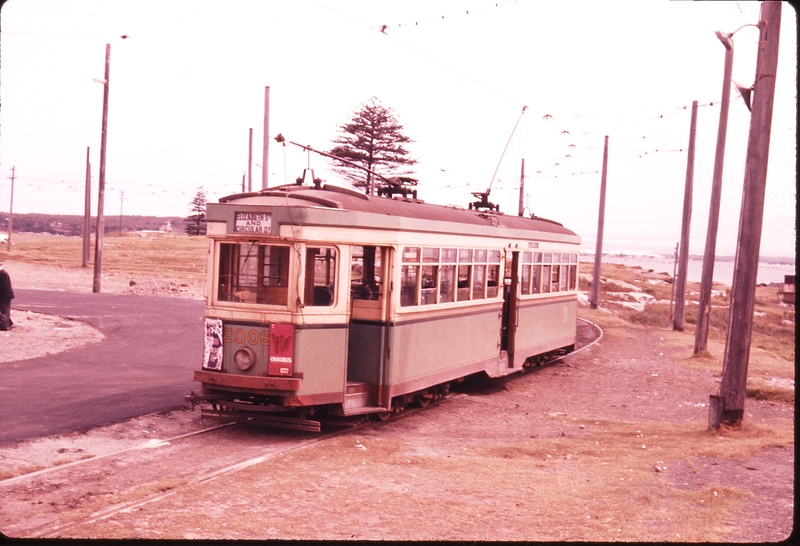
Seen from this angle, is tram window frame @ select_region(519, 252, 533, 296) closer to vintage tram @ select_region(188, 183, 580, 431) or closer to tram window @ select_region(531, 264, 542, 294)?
tram window @ select_region(531, 264, 542, 294)

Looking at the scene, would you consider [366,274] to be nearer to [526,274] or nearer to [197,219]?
[526,274]

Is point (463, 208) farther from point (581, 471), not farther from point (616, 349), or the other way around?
point (616, 349)

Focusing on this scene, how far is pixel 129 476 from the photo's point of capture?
835cm

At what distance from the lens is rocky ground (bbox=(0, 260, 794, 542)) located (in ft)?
22.3

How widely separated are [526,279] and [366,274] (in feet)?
19.6

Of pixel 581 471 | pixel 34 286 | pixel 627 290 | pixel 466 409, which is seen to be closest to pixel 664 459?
pixel 581 471

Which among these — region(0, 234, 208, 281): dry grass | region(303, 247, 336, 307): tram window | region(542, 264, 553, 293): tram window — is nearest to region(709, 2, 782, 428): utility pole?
region(303, 247, 336, 307): tram window

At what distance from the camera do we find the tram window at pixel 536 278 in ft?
56.1

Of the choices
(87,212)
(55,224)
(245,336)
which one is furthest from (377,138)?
(55,224)

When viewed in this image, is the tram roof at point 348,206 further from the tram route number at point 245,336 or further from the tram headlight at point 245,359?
the tram headlight at point 245,359

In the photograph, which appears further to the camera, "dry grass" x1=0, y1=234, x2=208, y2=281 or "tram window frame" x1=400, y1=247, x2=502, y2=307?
"dry grass" x1=0, y1=234, x2=208, y2=281

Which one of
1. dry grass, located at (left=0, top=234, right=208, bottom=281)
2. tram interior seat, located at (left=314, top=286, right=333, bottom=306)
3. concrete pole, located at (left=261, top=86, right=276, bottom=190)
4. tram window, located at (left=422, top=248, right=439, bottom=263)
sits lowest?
dry grass, located at (left=0, top=234, right=208, bottom=281)

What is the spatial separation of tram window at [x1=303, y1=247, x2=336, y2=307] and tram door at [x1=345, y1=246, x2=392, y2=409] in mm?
556

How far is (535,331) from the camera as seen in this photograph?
1756cm
